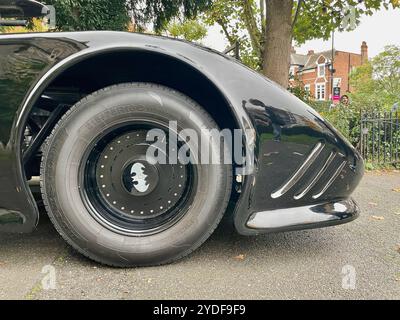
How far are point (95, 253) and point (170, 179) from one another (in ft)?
1.62

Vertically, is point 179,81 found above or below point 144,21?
below

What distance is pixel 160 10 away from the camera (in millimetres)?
10008

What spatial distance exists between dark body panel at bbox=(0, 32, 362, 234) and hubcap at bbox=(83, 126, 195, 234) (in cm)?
30

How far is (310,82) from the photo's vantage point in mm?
61875

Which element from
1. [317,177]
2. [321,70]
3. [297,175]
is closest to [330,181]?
[317,177]

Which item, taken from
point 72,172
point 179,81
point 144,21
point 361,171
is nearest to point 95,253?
point 72,172

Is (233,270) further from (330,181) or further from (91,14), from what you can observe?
(91,14)

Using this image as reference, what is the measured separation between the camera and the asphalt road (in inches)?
56.7

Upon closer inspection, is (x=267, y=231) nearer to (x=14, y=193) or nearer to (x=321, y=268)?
(x=321, y=268)

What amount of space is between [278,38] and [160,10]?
5.10 meters

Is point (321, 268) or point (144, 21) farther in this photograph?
point (144, 21)

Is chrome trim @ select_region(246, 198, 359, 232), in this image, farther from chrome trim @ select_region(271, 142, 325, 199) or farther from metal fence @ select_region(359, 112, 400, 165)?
metal fence @ select_region(359, 112, 400, 165)
